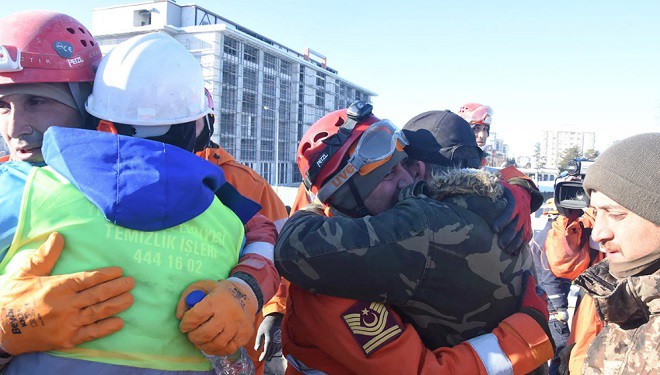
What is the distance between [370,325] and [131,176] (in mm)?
999

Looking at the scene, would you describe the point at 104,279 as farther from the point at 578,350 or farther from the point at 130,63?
the point at 578,350

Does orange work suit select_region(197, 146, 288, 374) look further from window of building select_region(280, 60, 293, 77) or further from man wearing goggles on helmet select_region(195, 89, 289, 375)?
window of building select_region(280, 60, 293, 77)

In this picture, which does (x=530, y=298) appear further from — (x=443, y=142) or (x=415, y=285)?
(x=443, y=142)

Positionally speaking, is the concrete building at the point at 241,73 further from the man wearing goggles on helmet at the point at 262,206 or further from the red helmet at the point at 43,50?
the red helmet at the point at 43,50

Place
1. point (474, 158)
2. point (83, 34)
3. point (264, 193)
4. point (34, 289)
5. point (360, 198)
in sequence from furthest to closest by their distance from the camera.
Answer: point (264, 193) < point (474, 158) < point (83, 34) < point (360, 198) < point (34, 289)

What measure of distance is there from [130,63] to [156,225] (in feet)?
2.58

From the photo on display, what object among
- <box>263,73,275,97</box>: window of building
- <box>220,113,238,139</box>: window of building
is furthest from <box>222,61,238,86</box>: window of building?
<box>263,73,275,97</box>: window of building

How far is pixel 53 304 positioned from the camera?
4.52 ft

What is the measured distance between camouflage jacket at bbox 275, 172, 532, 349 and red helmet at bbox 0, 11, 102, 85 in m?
1.34

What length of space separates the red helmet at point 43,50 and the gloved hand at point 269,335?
178cm

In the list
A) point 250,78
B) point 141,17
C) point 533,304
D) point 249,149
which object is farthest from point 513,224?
point 141,17

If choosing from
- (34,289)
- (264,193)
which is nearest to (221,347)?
(34,289)

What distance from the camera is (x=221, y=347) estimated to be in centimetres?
155

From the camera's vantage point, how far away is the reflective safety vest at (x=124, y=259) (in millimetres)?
1419
